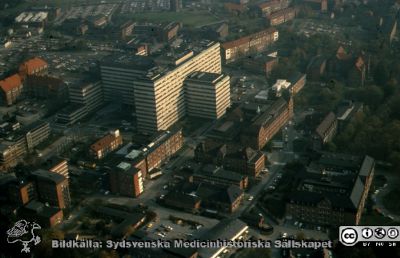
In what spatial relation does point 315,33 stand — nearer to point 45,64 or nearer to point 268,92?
point 268,92

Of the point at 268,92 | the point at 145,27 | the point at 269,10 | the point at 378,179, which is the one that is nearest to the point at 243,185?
the point at 378,179

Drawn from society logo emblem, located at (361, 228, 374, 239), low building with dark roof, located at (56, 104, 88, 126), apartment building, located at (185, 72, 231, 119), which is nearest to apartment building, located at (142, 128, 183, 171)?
apartment building, located at (185, 72, 231, 119)

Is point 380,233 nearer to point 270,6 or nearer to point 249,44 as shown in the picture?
point 249,44

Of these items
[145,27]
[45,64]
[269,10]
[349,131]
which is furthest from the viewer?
Answer: [269,10]

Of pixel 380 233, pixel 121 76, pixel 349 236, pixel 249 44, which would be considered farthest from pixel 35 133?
pixel 249 44

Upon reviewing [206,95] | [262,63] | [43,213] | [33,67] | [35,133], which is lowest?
[43,213]

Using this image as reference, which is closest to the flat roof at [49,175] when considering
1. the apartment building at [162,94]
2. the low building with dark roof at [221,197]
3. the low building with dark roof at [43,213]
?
the low building with dark roof at [43,213]

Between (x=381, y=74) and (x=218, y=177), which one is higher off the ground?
(x=381, y=74)

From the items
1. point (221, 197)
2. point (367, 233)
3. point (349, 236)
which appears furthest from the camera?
point (221, 197)
